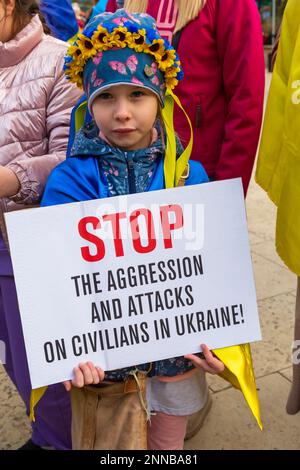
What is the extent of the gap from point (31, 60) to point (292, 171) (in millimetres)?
930

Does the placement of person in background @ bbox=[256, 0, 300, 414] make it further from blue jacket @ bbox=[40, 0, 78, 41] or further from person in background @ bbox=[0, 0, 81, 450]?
blue jacket @ bbox=[40, 0, 78, 41]

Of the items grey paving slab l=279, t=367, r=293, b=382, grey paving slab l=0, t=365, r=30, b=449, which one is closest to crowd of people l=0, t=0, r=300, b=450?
grey paving slab l=0, t=365, r=30, b=449

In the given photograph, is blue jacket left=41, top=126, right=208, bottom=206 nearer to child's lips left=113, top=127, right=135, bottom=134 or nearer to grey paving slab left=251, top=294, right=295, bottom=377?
child's lips left=113, top=127, right=135, bottom=134

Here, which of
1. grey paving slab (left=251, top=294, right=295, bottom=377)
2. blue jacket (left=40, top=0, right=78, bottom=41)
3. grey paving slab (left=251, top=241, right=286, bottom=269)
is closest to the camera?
grey paving slab (left=251, top=294, right=295, bottom=377)

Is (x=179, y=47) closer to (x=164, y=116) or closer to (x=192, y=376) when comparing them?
(x=164, y=116)

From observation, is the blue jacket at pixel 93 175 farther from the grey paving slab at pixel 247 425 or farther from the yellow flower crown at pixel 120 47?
the grey paving slab at pixel 247 425

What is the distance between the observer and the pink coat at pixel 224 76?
2137 mm

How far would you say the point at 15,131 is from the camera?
6.09 feet

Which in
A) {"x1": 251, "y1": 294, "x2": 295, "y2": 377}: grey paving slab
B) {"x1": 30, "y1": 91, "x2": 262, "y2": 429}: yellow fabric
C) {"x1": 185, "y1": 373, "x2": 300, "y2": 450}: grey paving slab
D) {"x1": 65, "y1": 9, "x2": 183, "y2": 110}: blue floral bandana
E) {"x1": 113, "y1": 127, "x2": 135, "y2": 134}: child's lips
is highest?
{"x1": 65, "y1": 9, "x2": 183, "y2": 110}: blue floral bandana

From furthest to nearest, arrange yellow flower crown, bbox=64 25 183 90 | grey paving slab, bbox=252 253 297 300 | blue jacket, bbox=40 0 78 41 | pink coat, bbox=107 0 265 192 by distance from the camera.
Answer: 1. grey paving slab, bbox=252 253 297 300
2. blue jacket, bbox=40 0 78 41
3. pink coat, bbox=107 0 265 192
4. yellow flower crown, bbox=64 25 183 90

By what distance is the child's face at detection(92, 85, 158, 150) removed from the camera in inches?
63.5

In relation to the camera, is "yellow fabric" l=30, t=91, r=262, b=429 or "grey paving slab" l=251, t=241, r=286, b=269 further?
"grey paving slab" l=251, t=241, r=286, b=269

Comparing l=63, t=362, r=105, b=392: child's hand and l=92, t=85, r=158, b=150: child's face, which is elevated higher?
l=92, t=85, r=158, b=150: child's face

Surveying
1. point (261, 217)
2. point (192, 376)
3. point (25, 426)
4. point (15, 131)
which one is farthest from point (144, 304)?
point (261, 217)
